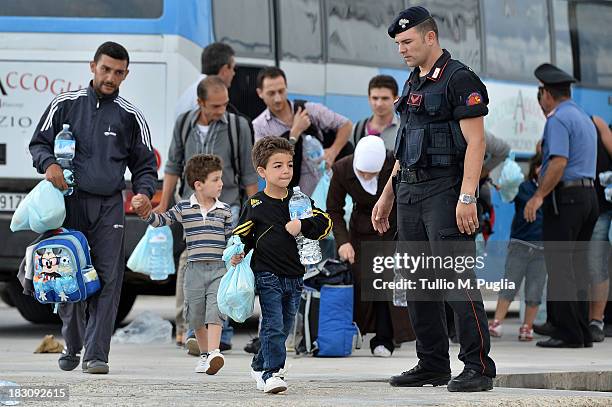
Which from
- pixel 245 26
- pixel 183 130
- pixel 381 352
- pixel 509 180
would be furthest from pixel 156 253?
pixel 509 180

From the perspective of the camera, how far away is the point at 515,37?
16359 millimetres

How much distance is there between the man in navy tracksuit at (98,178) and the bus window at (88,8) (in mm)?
3243

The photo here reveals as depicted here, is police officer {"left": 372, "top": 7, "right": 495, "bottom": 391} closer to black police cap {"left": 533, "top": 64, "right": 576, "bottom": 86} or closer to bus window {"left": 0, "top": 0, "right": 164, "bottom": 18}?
A: black police cap {"left": 533, "top": 64, "right": 576, "bottom": 86}

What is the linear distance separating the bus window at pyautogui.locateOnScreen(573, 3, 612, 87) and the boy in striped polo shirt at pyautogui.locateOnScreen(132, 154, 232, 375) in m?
8.04

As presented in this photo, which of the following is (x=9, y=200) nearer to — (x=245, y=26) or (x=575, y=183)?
(x=245, y=26)

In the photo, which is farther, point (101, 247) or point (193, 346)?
point (193, 346)

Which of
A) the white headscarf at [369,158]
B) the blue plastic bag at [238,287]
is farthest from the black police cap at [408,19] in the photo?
the white headscarf at [369,158]

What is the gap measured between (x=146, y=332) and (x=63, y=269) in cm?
382

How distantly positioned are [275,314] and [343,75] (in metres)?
6.30

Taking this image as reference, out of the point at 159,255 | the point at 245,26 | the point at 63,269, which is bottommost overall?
the point at 63,269

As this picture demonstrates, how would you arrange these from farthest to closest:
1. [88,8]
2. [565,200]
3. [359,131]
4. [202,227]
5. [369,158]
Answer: [88,8] < [565,200] < [359,131] < [369,158] < [202,227]

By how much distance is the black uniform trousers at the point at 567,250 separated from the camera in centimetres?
1215

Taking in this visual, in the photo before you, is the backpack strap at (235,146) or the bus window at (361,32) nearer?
the backpack strap at (235,146)

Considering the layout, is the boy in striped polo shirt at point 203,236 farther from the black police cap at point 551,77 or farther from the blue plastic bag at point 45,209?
the black police cap at point 551,77
